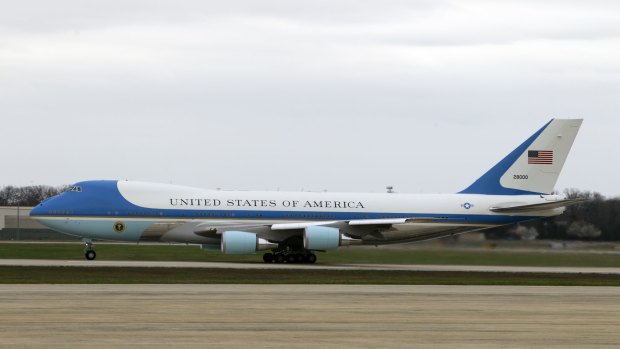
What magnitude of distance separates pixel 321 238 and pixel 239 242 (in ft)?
11.5

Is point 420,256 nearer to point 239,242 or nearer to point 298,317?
point 239,242

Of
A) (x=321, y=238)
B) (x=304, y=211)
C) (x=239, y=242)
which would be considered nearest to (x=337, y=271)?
(x=321, y=238)

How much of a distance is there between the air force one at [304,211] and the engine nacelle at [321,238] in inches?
1.7

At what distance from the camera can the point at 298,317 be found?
2172 cm

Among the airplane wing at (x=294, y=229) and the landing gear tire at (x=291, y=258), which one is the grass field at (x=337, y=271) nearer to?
the airplane wing at (x=294, y=229)

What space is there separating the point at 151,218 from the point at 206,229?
2.42 meters

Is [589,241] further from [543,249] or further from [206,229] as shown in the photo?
[206,229]

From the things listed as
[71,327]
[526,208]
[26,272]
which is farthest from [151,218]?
[71,327]

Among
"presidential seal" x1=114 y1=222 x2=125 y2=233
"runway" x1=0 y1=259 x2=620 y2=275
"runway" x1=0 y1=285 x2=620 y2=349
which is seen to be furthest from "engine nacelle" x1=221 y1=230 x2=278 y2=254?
"runway" x1=0 y1=285 x2=620 y2=349

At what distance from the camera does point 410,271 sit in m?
40.1

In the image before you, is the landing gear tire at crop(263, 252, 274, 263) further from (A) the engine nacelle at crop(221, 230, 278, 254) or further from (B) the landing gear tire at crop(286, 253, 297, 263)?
(A) the engine nacelle at crop(221, 230, 278, 254)

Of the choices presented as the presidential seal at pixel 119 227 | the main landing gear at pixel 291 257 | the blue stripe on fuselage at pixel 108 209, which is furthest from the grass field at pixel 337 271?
the blue stripe on fuselage at pixel 108 209

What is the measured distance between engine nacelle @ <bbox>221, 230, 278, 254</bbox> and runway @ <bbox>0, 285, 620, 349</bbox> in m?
14.3

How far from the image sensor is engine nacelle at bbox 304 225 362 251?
45.1m
